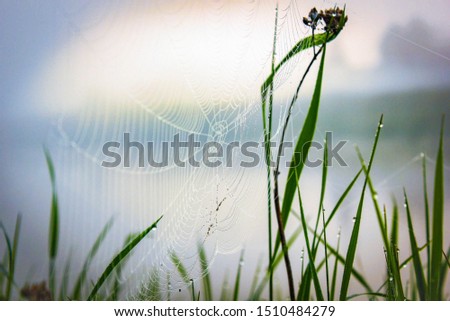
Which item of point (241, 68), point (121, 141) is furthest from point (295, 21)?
point (121, 141)

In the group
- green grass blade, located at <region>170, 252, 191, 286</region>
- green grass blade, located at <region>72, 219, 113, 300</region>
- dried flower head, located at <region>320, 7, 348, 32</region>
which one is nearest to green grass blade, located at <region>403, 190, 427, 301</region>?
dried flower head, located at <region>320, 7, 348, 32</region>

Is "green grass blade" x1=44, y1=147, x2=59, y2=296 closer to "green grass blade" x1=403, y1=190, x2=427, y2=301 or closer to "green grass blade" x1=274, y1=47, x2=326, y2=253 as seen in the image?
"green grass blade" x1=274, y1=47, x2=326, y2=253

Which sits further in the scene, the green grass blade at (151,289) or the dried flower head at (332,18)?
the green grass blade at (151,289)

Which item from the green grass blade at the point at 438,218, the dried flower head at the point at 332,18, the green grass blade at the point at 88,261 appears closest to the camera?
the green grass blade at the point at 438,218

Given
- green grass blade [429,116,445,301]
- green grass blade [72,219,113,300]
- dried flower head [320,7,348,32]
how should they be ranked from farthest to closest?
green grass blade [72,219,113,300] < dried flower head [320,7,348,32] < green grass blade [429,116,445,301]

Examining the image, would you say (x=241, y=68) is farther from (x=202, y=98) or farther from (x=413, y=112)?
(x=413, y=112)

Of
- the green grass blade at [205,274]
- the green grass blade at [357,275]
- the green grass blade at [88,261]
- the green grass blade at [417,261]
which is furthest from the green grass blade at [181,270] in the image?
the green grass blade at [417,261]

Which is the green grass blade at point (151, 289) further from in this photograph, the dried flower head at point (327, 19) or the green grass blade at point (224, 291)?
the dried flower head at point (327, 19)
